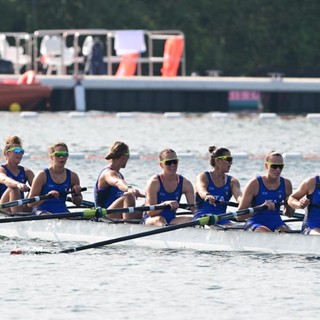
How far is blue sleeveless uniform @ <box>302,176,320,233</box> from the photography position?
66.9 feet

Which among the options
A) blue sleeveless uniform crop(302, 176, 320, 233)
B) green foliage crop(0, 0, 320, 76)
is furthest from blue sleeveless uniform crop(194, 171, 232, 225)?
green foliage crop(0, 0, 320, 76)

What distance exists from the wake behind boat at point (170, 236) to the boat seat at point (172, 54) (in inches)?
1014

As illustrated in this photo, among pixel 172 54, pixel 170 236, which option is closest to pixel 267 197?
pixel 170 236

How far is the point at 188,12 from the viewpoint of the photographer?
193 ft

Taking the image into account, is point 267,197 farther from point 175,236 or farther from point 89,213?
point 89,213

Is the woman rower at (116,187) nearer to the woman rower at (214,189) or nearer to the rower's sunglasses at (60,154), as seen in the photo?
the rower's sunglasses at (60,154)

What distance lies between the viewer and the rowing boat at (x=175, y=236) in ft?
66.6

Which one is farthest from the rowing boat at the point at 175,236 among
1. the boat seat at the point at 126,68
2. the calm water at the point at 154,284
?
the boat seat at the point at 126,68

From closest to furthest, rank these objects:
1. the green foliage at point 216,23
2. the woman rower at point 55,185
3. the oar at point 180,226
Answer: the oar at point 180,226 → the woman rower at point 55,185 → the green foliage at point 216,23

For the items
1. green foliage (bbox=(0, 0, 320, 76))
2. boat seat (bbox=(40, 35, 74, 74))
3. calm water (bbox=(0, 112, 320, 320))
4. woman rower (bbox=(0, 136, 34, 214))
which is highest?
green foliage (bbox=(0, 0, 320, 76))

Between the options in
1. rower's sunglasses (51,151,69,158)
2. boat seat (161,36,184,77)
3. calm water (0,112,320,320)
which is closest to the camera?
calm water (0,112,320,320)

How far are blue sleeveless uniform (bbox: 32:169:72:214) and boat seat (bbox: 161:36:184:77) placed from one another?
83.8 ft

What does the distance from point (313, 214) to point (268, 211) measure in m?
0.70

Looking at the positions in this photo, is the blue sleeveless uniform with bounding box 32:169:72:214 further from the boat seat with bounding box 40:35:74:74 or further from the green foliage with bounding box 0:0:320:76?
the green foliage with bounding box 0:0:320:76
